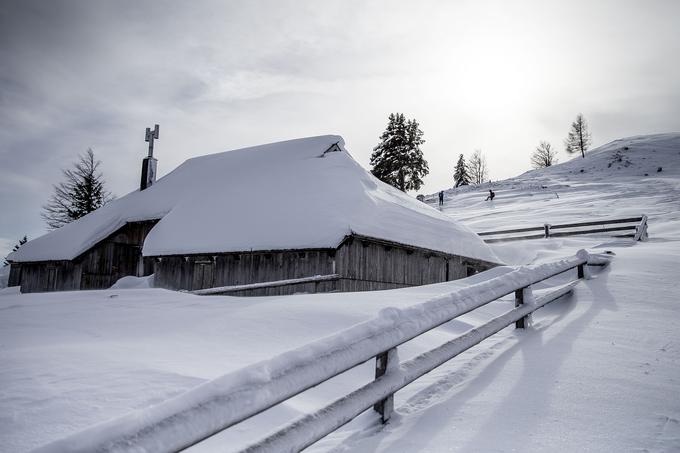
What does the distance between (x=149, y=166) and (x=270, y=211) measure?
481 inches

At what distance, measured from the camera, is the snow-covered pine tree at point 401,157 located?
45.4 meters

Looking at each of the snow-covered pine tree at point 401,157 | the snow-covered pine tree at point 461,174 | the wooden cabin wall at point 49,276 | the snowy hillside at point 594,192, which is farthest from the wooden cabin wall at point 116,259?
the snow-covered pine tree at point 461,174

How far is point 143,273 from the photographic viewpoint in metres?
20.7

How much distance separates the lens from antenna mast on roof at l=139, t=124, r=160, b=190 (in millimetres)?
24172

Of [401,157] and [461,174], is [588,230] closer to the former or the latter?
[401,157]

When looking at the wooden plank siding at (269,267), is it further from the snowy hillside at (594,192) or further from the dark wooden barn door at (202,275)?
the snowy hillside at (594,192)

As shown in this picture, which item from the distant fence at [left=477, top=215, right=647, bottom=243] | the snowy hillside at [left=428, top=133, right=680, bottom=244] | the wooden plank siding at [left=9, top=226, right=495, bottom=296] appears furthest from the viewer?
the snowy hillside at [left=428, top=133, right=680, bottom=244]

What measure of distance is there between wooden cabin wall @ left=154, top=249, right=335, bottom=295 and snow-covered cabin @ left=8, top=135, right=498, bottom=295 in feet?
0.12

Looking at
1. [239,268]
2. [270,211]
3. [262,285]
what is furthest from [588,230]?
[262,285]

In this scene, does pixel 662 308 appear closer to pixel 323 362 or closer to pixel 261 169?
pixel 323 362

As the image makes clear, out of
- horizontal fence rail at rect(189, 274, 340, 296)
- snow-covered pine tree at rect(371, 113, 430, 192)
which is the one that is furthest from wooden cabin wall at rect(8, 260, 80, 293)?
snow-covered pine tree at rect(371, 113, 430, 192)

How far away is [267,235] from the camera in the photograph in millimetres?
14375

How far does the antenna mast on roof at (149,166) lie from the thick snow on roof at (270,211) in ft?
4.00

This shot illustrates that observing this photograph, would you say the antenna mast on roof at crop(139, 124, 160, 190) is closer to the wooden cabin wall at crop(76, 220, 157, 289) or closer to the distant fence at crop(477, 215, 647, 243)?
the wooden cabin wall at crop(76, 220, 157, 289)
